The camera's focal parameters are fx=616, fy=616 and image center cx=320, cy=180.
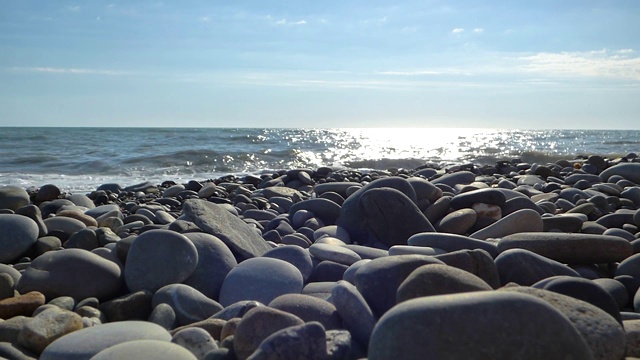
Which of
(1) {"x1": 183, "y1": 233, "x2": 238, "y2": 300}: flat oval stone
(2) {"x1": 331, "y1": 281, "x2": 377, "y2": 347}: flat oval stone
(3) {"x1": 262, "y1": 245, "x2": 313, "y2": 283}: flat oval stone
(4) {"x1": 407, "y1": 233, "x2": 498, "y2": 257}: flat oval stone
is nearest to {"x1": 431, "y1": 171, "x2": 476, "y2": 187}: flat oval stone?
(4) {"x1": 407, "y1": 233, "x2": 498, "y2": 257}: flat oval stone

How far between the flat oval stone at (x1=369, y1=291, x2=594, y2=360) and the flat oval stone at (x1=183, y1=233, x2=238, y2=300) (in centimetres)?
175

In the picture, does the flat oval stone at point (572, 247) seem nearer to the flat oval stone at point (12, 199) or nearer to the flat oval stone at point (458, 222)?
the flat oval stone at point (458, 222)

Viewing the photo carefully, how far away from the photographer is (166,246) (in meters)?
3.13

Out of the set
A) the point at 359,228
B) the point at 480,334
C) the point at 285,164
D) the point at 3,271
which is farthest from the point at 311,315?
the point at 285,164

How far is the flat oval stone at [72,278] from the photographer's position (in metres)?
3.04

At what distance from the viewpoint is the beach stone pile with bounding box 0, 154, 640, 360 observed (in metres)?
1.56

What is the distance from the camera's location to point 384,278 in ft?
7.65

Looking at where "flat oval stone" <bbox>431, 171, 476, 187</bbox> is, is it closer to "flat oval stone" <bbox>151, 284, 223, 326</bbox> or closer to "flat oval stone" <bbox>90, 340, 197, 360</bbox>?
"flat oval stone" <bbox>151, 284, 223, 326</bbox>

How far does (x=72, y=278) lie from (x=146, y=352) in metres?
1.38

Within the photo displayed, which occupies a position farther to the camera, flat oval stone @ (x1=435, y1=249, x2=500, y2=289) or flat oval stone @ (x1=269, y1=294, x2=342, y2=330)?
flat oval stone @ (x1=435, y1=249, x2=500, y2=289)

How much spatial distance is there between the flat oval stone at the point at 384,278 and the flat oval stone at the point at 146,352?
2.39 ft

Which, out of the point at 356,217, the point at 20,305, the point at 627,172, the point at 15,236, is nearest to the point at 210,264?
the point at 20,305

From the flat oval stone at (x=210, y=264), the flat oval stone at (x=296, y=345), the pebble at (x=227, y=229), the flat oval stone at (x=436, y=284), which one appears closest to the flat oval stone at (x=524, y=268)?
the flat oval stone at (x=436, y=284)

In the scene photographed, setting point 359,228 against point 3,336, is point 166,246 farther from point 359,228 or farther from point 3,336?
point 359,228
